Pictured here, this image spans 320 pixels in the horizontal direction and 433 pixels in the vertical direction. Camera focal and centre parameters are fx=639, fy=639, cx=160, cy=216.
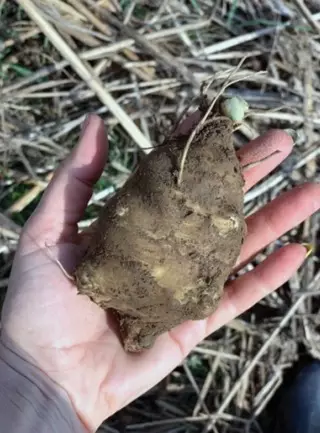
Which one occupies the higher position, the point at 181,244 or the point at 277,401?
the point at 181,244

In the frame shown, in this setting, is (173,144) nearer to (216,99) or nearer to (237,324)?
(216,99)

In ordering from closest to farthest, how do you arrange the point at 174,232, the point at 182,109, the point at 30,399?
1. the point at 174,232
2. the point at 30,399
3. the point at 182,109

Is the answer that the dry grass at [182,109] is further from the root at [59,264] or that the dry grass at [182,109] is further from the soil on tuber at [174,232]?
the soil on tuber at [174,232]

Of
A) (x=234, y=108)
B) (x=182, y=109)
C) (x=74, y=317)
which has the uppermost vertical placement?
(x=234, y=108)

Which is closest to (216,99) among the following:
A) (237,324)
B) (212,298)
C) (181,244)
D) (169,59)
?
(181,244)

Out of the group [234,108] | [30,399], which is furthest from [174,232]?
[30,399]

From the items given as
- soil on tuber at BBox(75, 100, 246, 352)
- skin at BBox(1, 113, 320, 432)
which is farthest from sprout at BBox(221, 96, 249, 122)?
skin at BBox(1, 113, 320, 432)

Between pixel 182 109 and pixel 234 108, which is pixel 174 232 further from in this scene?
pixel 182 109
